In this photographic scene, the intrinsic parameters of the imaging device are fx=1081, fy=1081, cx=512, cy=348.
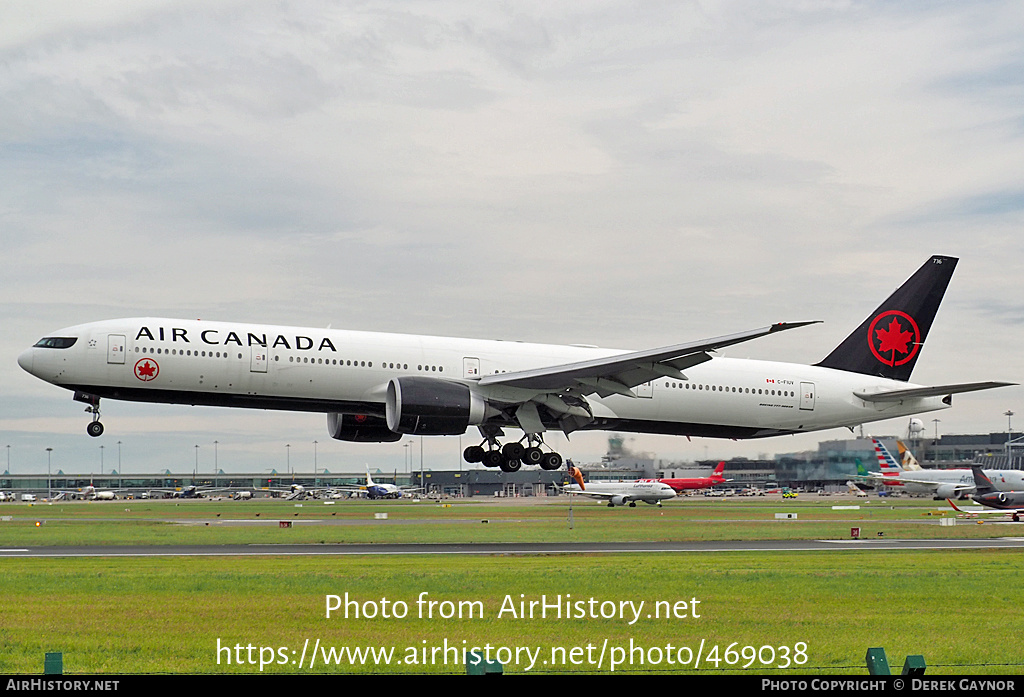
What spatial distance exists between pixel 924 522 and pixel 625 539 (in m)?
31.0

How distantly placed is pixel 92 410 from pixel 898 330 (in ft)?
117

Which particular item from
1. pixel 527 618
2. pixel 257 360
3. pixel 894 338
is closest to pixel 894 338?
pixel 894 338

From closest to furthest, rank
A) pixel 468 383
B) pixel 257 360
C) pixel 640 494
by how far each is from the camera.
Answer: pixel 257 360 < pixel 468 383 < pixel 640 494

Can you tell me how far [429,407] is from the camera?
38656 mm

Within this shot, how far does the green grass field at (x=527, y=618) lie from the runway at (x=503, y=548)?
2936 mm

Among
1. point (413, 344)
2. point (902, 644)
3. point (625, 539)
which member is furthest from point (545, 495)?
point (902, 644)

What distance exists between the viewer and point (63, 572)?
41531mm

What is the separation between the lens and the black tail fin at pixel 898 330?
50188mm

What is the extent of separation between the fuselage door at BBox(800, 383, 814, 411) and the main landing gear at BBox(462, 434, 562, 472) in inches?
458

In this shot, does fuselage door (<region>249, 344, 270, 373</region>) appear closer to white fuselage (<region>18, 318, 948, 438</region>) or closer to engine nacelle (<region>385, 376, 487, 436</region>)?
white fuselage (<region>18, 318, 948, 438</region>)

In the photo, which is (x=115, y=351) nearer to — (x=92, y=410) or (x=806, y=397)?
(x=92, y=410)

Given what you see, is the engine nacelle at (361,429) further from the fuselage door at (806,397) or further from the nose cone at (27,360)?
the fuselage door at (806,397)

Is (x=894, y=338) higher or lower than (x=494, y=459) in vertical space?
higher
